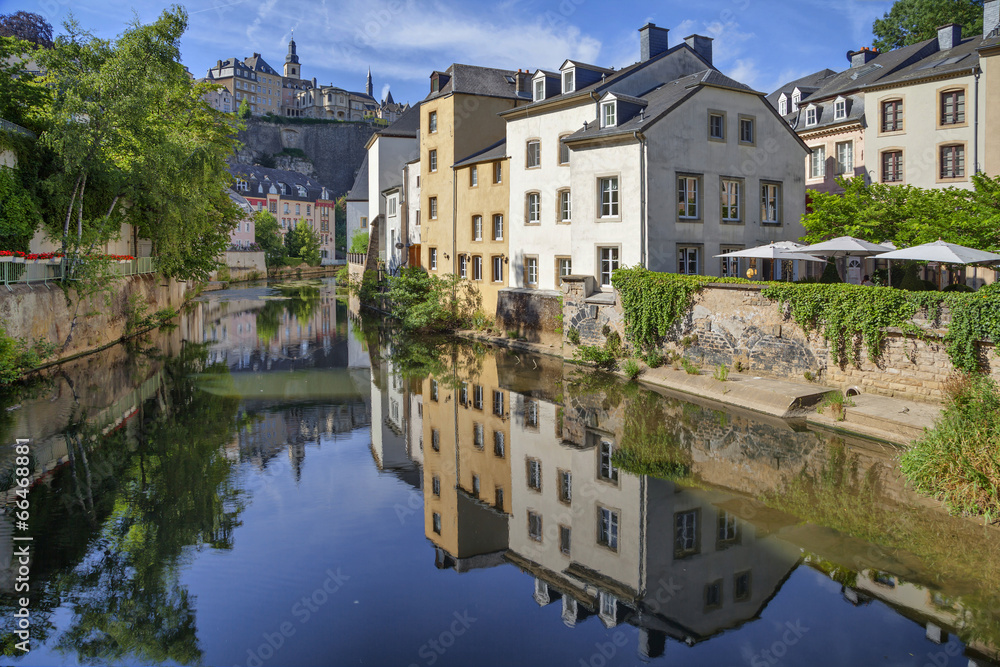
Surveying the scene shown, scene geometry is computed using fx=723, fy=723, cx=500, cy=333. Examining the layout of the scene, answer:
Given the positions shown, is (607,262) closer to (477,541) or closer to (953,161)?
(953,161)

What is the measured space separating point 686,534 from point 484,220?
23.0m

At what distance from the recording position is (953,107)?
27.8m

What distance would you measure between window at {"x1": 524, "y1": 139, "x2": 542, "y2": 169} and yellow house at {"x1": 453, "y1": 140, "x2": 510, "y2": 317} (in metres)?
1.46

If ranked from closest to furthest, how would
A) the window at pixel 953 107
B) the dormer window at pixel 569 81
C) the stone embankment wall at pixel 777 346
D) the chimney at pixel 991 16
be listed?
the stone embankment wall at pixel 777 346 < the dormer window at pixel 569 81 < the window at pixel 953 107 < the chimney at pixel 991 16

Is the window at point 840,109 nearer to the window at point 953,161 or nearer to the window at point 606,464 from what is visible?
the window at point 953,161

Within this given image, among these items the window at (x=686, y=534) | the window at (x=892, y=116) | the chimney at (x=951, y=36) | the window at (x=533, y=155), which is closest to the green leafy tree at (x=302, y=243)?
the window at (x=533, y=155)

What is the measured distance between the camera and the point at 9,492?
10.4 m

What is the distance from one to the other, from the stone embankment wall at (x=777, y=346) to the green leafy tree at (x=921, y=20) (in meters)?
32.5

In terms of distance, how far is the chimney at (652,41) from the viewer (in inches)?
1128

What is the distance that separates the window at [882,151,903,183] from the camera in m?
29.7

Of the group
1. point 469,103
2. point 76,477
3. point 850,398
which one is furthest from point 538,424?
point 469,103

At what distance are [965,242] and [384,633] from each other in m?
18.5

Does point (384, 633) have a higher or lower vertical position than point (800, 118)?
lower

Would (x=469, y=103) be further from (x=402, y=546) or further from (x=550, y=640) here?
(x=550, y=640)
